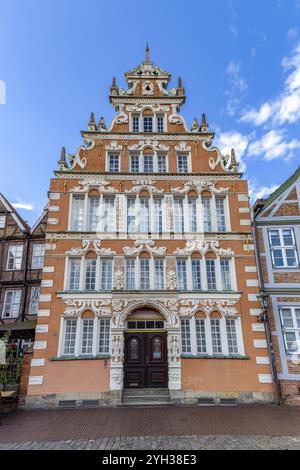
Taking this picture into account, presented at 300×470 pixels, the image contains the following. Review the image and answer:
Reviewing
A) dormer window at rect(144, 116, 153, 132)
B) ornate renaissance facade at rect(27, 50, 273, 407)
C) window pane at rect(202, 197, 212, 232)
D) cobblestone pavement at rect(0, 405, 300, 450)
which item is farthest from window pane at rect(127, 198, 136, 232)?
cobblestone pavement at rect(0, 405, 300, 450)

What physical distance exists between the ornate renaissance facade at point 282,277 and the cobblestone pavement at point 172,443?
5.13 metres

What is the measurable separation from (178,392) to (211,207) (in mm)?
8800

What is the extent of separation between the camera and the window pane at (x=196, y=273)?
14.0 metres

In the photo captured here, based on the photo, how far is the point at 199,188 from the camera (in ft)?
51.0

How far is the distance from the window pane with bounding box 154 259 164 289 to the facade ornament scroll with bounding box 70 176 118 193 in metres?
4.37

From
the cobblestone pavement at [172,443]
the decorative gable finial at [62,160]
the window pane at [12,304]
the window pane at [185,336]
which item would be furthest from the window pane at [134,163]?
the cobblestone pavement at [172,443]

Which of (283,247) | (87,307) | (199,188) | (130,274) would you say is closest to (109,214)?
A: (130,274)

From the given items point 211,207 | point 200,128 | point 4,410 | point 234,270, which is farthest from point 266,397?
point 200,128

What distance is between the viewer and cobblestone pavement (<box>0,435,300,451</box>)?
720cm

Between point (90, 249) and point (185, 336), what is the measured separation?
600cm

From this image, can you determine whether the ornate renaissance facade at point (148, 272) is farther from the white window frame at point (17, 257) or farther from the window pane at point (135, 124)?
the white window frame at point (17, 257)

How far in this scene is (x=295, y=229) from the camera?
48.3 ft

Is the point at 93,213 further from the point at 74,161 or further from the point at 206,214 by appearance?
the point at 206,214
